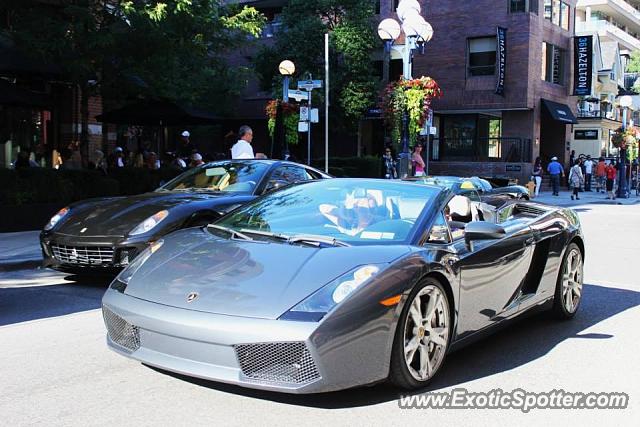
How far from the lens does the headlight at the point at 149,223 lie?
6.90 m

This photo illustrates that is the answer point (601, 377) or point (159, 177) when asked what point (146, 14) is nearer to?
point (159, 177)

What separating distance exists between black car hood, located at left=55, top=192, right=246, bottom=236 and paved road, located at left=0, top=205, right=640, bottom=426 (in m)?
0.77

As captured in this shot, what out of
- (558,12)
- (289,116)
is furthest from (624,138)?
(289,116)

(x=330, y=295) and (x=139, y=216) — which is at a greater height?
(x=139, y=216)

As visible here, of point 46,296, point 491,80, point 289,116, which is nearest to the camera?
point 46,296

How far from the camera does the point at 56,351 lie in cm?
481

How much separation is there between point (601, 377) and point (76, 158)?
552 inches

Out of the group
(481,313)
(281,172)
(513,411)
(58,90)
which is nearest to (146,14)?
(281,172)

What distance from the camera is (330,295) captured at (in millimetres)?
3564

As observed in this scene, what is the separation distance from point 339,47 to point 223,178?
2528 centimetres

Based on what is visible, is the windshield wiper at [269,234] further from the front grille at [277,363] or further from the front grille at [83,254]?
the front grille at [83,254]

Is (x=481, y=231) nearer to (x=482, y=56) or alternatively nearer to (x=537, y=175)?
(x=537, y=175)

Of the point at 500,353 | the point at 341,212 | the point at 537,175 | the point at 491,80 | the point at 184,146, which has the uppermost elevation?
the point at 491,80

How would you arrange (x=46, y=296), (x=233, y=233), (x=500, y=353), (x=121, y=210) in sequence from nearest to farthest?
(x=233, y=233) < (x=500, y=353) < (x=46, y=296) < (x=121, y=210)
